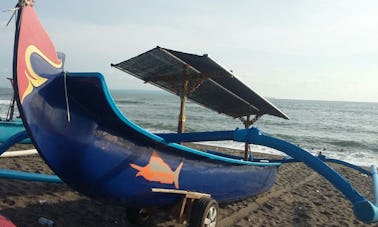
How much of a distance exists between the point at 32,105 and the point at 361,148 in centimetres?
2888

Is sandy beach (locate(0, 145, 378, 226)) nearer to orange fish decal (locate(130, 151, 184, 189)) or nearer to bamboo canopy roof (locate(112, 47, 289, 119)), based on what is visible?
orange fish decal (locate(130, 151, 184, 189))

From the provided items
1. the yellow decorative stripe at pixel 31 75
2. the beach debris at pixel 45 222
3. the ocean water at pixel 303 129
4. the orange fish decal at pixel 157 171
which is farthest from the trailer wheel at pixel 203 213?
the ocean water at pixel 303 129

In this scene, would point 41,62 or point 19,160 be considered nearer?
point 41,62

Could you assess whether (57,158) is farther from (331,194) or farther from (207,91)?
(331,194)

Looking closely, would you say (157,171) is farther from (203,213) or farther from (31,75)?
(31,75)

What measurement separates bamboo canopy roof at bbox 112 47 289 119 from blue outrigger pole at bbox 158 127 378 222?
265cm

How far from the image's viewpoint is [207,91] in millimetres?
10211

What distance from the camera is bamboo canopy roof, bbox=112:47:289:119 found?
8203 mm

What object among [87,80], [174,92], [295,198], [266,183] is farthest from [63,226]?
[295,198]

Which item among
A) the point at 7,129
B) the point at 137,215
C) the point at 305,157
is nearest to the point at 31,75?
the point at 137,215

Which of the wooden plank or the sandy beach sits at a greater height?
the wooden plank

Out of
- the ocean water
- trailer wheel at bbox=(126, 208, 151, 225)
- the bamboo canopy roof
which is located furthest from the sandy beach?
the ocean water

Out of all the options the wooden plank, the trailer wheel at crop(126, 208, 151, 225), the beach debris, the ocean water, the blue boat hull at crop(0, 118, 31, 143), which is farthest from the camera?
the ocean water

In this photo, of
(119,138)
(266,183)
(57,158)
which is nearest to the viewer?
(57,158)
